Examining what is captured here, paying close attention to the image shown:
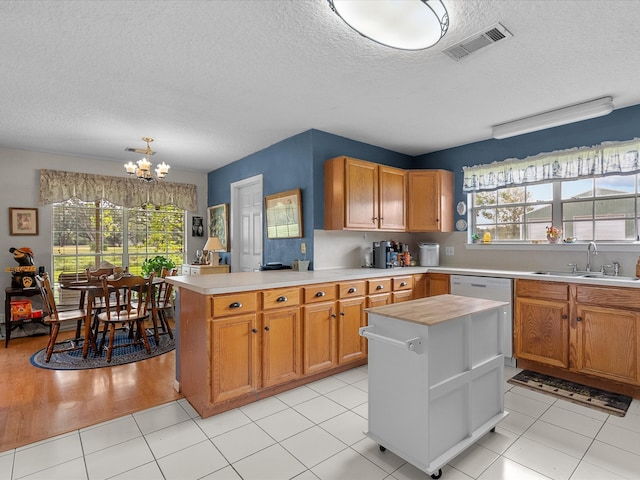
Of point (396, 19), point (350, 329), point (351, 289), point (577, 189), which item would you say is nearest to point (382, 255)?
point (351, 289)

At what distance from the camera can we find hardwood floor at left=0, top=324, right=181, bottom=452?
2328mm

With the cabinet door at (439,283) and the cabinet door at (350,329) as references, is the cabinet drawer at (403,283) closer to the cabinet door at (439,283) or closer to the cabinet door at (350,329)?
the cabinet door at (439,283)

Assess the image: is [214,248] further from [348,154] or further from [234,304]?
[234,304]

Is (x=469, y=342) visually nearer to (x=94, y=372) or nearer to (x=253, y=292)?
(x=253, y=292)

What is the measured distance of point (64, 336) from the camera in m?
4.52

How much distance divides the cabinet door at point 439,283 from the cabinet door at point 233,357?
Answer: 2292 millimetres

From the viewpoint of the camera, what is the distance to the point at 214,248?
505cm

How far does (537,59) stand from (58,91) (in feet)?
11.9

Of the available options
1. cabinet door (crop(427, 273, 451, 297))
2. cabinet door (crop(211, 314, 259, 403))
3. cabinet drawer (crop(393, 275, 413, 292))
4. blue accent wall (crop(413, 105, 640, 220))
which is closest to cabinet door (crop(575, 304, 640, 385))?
cabinet door (crop(427, 273, 451, 297))

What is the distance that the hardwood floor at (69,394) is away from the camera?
2.33m

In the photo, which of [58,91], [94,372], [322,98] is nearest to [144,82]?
[58,91]

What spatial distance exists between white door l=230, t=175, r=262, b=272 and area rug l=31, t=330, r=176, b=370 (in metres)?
1.56

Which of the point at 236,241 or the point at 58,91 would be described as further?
the point at 236,241

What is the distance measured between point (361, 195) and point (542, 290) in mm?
1973
